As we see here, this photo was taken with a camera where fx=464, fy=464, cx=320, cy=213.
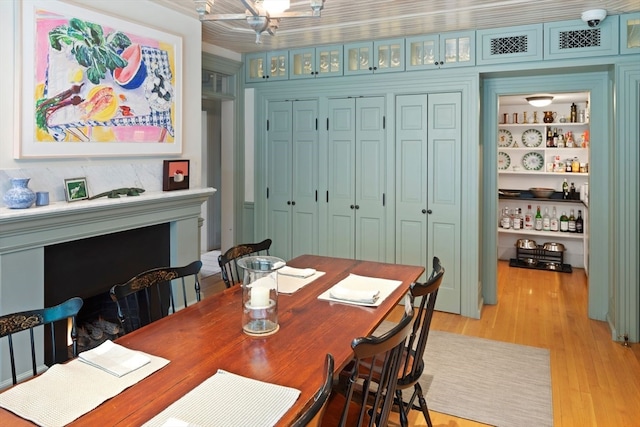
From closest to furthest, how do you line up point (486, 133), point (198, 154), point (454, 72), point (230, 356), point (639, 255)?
point (230, 356)
point (639, 255)
point (198, 154)
point (454, 72)
point (486, 133)

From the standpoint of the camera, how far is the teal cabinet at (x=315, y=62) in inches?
185

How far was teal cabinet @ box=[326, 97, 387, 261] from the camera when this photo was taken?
4613 millimetres

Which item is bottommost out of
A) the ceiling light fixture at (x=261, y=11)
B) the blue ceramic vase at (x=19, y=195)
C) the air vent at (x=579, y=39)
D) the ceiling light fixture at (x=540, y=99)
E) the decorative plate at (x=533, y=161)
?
the blue ceramic vase at (x=19, y=195)

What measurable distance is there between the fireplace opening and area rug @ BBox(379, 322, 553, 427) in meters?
2.20

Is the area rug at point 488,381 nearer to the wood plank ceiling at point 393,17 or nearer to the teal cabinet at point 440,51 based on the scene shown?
the teal cabinet at point 440,51

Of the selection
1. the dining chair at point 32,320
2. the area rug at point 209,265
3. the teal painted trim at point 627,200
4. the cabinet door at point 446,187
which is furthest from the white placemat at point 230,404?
the area rug at point 209,265

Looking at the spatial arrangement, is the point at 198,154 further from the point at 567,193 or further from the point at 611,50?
the point at 567,193

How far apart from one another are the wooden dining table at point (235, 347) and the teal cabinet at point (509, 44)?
8.80ft

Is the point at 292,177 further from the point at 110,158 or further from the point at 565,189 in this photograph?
the point at 565,189

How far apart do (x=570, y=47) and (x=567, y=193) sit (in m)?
2.94

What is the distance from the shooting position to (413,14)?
375 centimetres

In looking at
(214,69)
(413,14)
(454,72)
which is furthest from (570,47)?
(214,69)

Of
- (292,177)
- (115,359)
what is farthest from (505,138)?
(115,359)

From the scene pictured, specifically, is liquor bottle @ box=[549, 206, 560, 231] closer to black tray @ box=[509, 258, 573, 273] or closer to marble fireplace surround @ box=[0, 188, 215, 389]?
black tray @ box=[509, 258, 573, 273]
